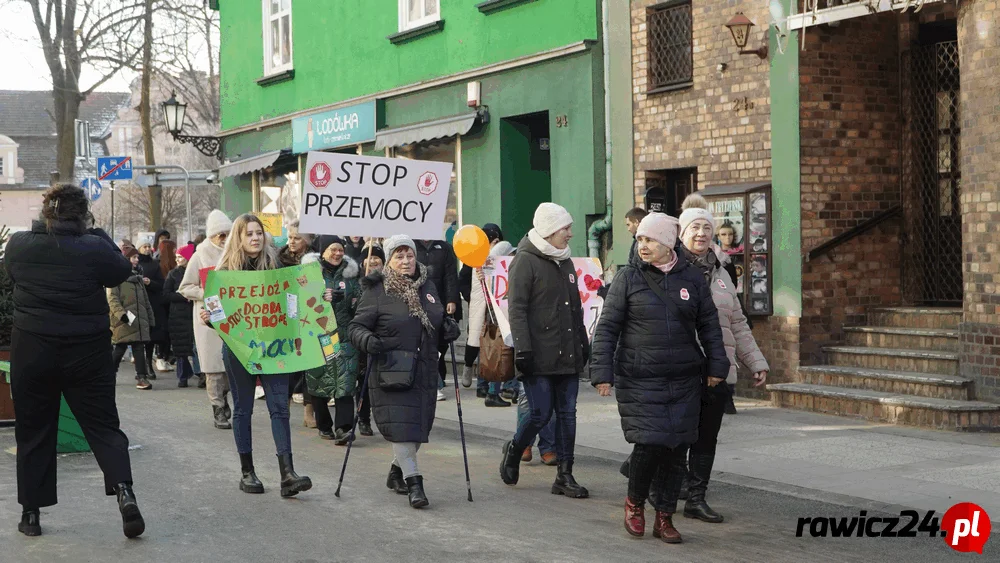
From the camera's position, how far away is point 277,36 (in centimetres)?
2570

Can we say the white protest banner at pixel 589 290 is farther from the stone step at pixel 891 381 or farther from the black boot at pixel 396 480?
the black boot at pixel 396 480

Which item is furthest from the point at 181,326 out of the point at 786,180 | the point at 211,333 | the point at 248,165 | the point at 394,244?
the point at 248,165

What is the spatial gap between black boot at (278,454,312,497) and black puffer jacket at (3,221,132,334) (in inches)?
65.7

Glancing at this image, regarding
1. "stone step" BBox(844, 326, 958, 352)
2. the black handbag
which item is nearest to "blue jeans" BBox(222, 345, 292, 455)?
the black handbag

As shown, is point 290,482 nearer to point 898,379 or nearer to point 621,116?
point 898,379

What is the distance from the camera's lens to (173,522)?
26.6ft

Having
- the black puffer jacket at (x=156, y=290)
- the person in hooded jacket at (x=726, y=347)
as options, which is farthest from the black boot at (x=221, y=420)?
the black puffer jacket at (x=156, y=290)

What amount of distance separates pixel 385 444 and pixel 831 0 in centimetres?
623

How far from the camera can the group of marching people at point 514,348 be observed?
7.43m

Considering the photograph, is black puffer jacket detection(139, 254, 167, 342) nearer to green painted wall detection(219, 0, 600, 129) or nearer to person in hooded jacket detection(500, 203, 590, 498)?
green painted wall detection(219, 0, 600, 129)

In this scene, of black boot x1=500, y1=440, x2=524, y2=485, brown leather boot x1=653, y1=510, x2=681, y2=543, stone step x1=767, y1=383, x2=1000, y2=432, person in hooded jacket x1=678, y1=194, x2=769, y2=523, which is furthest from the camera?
stone step x1=767, y1=383, x2=1000, y2=432

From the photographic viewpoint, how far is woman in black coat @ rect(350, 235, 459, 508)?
8.61 metres

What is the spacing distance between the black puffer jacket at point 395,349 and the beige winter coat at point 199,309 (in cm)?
387

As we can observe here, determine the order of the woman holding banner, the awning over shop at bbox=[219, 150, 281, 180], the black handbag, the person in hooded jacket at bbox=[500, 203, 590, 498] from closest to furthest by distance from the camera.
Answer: the black handbag → the woman holding banner → the person in hooded jacket at bbox=[500, 203, 590, 498] → the awning over shop at bbox=[219, 150, 281, 180]
